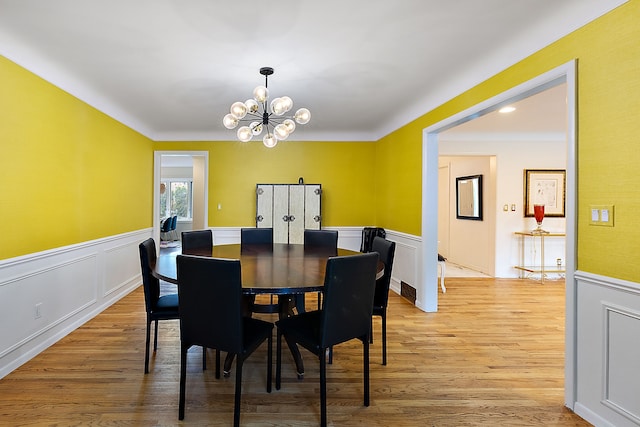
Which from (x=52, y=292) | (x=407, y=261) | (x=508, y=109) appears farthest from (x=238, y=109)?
(x=508, y=109)

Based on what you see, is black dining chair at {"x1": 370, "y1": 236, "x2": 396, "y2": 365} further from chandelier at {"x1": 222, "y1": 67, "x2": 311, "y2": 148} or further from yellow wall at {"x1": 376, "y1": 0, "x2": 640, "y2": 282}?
chandelier at {"x1": 222, "y1": 67, "x2": 311, "y2": 148}

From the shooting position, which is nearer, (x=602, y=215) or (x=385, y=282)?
(x=602, y=215)

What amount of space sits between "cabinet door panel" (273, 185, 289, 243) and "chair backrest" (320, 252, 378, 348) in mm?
3149

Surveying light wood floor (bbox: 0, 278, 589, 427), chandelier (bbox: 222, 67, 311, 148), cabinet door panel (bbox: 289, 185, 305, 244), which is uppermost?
chandelier (bbox: 222, 67, 311, 148)

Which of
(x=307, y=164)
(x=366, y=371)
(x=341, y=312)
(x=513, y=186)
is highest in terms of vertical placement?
(x=307, y=164)

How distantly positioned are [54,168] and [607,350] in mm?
4068

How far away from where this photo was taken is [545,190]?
522 centimetres

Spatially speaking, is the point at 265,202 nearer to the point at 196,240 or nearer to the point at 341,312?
the point at 196,240

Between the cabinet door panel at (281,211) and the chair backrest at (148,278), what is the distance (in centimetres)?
263

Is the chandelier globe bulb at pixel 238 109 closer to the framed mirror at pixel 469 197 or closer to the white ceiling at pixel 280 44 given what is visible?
the white ceiling at pixel 280 44

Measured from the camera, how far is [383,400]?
194 centimetres

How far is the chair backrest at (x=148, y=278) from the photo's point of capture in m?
2.11

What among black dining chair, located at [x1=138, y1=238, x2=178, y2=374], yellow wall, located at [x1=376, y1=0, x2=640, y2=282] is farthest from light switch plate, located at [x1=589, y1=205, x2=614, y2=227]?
black dining chair, located at [x1=138, y1=238, x2=178, y2=374]

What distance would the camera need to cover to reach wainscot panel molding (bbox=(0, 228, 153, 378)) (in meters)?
2.21
